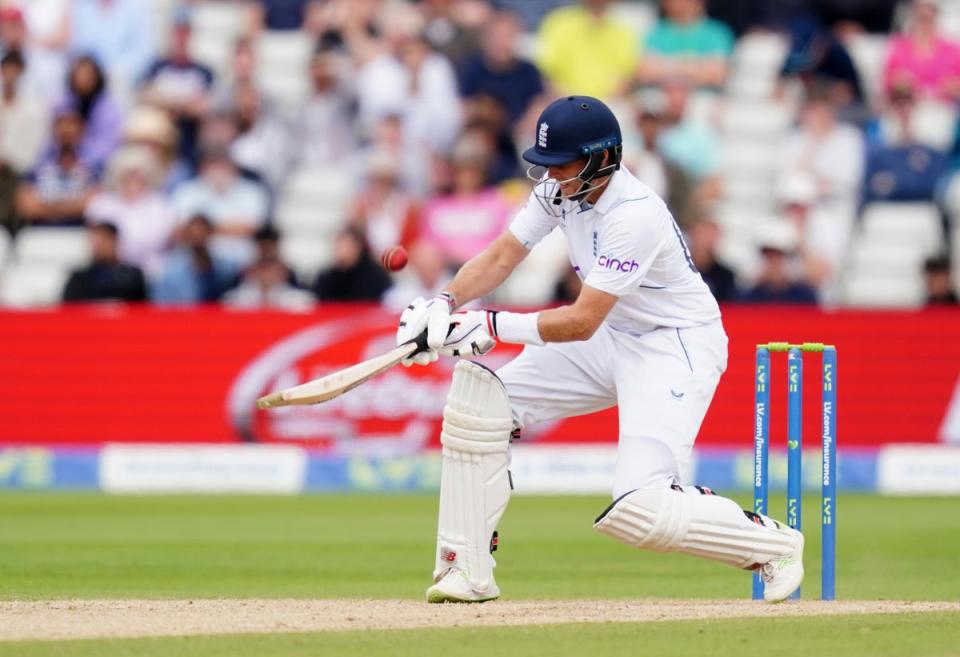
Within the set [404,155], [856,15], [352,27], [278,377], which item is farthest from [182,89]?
[856,15]

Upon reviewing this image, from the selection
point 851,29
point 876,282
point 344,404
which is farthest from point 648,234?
point 851,29

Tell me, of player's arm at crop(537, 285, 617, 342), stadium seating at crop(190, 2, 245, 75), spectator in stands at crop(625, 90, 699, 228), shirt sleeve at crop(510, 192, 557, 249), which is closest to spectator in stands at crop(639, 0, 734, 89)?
spectator in stands at crop(625, 90, 699, 228)

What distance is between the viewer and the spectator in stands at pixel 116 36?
44.7 ft

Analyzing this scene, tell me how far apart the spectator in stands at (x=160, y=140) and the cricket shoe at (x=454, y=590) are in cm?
748

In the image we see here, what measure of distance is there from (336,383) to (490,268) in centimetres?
75

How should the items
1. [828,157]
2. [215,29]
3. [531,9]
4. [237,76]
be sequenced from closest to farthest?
[828,157]
[237,76]
[215,29]
[531,9]

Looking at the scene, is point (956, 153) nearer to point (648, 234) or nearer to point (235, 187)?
point (235, 187)

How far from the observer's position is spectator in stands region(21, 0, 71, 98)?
43.9 feet

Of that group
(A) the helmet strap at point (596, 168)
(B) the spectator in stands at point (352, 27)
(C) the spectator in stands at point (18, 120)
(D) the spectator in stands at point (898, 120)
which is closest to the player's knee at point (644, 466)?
(A) the helmet strap at point (596, 168)

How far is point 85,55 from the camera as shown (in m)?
13.1

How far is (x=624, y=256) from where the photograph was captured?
557 cm

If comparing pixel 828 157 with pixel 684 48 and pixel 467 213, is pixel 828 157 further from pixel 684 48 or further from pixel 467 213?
pixel 467 213

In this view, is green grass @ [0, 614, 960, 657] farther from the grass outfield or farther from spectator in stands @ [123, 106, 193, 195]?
spectator in stands @ [123, 106, 193, 195]

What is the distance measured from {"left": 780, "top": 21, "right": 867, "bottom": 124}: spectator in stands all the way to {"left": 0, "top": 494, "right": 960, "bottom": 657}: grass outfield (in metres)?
3.61
